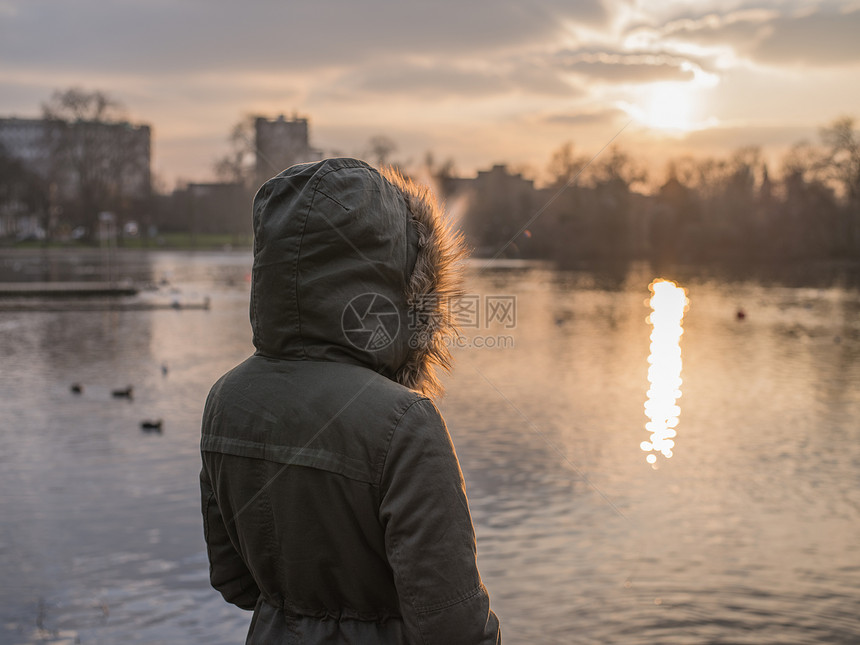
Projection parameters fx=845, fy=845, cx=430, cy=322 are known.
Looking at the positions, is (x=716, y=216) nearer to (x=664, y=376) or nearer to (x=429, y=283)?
(x=664, y=376)

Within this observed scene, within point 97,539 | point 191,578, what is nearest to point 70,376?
point 97,539

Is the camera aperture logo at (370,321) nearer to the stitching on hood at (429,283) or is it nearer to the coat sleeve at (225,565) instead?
the stitching on hood at (429,283)

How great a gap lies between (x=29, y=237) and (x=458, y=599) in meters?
91.9

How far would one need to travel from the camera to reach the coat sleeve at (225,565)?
A: 2.23 meters

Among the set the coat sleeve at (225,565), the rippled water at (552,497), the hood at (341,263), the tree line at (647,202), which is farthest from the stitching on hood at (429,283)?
the tree line at (647,202)

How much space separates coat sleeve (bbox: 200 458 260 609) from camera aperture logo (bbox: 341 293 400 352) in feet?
2.18

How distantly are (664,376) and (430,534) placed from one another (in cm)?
1479

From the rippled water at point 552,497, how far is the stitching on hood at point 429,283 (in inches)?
172

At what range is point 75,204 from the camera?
76500 millimetres

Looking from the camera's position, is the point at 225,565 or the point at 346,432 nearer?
the point at 346,432

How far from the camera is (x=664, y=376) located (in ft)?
51.9

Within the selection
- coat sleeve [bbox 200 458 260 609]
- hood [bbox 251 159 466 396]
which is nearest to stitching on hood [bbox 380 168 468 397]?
hood [bbox 251 159 466 396]

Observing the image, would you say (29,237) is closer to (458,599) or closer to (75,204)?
(75,204)

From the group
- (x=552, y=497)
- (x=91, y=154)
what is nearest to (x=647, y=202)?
(x=91, y=154)
